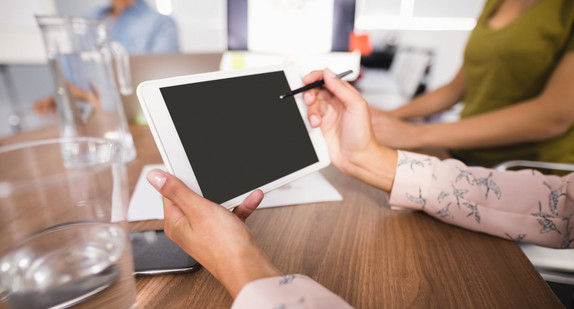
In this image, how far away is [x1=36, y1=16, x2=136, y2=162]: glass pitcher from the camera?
0.56 meters

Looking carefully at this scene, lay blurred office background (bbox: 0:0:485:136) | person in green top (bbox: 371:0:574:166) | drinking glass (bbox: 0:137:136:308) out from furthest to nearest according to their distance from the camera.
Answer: blurred office background (bbox: 0:0:485:136), person in green top (bbox: 371:0:574:166), drinking glass (bbox: 0:137:136:308)

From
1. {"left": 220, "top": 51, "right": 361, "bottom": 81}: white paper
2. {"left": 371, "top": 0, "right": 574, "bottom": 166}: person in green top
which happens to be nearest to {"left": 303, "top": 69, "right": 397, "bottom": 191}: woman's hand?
{"left": 371, "top": 0, "right": 574, "bottom": 166}: person in green top

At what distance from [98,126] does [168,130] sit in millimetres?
415

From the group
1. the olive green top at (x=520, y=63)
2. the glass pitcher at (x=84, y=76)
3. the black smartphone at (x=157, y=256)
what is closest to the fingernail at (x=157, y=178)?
the black smartphone at (x=157, y=256)

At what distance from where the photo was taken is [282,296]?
0.27 m

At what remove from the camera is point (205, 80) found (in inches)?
15.7

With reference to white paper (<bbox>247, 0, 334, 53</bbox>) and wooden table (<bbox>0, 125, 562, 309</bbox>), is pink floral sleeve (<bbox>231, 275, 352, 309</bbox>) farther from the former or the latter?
white paper (<bbox>247, 0, 334, 53</bbox>)

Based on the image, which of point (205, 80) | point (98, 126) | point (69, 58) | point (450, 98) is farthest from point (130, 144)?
point (450, 98)

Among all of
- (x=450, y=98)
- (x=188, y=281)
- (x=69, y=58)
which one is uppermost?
(x=69, y=58)

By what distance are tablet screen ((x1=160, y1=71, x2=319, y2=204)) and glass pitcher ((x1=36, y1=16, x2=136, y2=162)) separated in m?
0.35

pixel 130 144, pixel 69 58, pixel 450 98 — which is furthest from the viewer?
pixel 450 98

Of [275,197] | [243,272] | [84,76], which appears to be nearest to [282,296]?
[243,272]

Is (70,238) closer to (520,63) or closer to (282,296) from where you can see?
(282,296)

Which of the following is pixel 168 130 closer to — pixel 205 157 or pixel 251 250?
pixel 205 157
